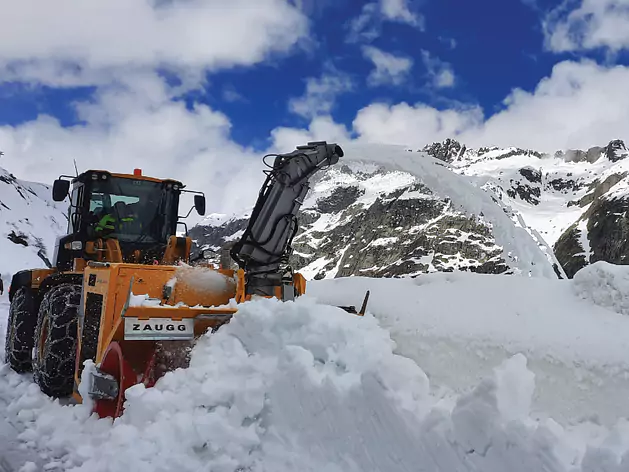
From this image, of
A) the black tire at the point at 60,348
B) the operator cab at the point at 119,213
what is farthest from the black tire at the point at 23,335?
the black tire at the point at 60,348

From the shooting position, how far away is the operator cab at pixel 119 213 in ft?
21.0

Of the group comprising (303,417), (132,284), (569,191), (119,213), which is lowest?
(303,417)

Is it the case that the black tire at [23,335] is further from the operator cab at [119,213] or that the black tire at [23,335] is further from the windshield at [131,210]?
the windshield at [131,210]

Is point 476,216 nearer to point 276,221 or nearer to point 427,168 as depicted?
point 427,168

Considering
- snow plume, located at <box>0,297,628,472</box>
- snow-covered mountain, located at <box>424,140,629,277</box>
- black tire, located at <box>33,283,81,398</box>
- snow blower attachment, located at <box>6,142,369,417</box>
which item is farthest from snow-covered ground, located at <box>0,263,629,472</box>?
snow-covered mountain, located at <box>424,140,629,277</box>

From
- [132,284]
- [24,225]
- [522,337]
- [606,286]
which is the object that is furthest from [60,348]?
[24,225]

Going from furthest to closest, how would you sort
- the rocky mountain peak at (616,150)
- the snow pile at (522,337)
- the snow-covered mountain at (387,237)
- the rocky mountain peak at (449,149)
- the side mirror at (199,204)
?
1. the rocky mountain peak at (449,149)
2. the rocky mountain peak at (616,150)
3. the snow-covered mountain at (387,237)
4. the side mirror at (199,204)
5. the snow pile at (522,337)

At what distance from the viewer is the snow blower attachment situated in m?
4.36

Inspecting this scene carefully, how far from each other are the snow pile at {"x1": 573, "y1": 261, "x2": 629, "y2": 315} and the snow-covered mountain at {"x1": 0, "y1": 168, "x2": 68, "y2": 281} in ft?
69.2

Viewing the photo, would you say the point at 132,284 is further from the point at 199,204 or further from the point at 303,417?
the point at 199,204

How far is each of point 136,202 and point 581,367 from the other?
16.9 feet

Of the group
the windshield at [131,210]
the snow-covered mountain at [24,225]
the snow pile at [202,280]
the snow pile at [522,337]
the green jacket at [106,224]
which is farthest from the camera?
the snow-covered mountain at [24,225]

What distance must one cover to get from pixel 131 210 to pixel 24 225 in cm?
2647

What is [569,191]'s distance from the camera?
511ft
